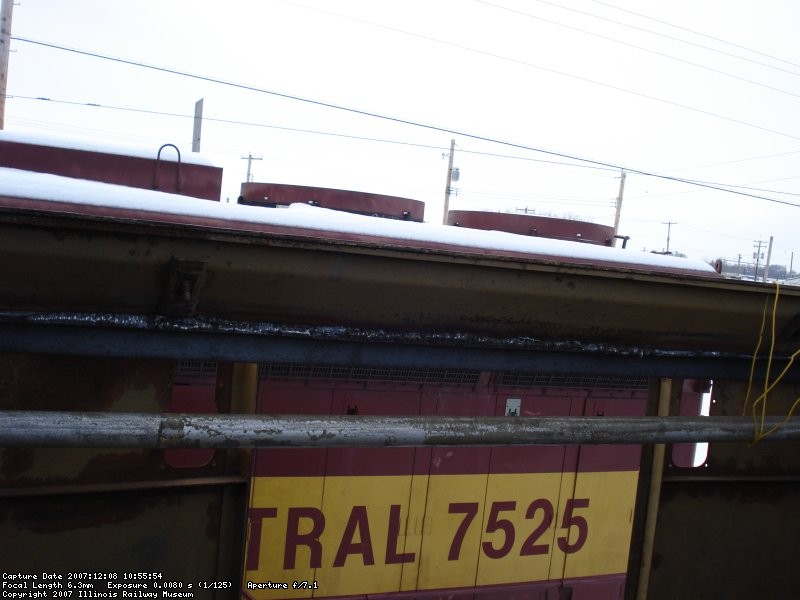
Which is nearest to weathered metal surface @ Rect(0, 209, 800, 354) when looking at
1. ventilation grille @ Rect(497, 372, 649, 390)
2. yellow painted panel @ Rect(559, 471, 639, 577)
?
ventilation grille @ Rect(497, 372, 649, 390)

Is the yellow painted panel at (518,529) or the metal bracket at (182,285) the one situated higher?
the metal bracket at (182,285)

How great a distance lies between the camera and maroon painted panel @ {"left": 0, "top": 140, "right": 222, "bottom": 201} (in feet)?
16.4

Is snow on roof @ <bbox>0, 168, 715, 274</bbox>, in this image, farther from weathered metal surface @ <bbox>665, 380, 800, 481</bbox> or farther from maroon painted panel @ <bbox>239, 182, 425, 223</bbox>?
maroon painted panel @ <bbox>239, 182, 425, 223</bbox>

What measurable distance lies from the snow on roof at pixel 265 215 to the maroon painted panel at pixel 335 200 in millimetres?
2431

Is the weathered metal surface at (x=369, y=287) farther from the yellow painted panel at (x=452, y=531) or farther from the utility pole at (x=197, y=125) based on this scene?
the utility pole at (x=197, y=125)

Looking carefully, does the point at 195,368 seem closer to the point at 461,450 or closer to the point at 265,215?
the point at 265,215

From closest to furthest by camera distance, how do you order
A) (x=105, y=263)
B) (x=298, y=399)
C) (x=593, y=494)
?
(x=105, y=263)
(x=298, y=399)
(x=593, y=494)

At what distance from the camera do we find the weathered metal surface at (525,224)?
658cm

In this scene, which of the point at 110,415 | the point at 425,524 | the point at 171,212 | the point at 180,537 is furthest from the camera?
the point at 425,524

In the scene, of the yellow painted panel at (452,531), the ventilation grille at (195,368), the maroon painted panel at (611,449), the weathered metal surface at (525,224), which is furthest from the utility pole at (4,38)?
the maroon painted panel at (611,449)

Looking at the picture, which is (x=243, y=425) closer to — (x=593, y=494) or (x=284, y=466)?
(x=284, y=466)

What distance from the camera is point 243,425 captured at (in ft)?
5.17

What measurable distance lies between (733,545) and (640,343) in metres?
1.10

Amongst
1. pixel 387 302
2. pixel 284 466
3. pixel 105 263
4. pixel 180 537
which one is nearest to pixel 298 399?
pixel 284 466
